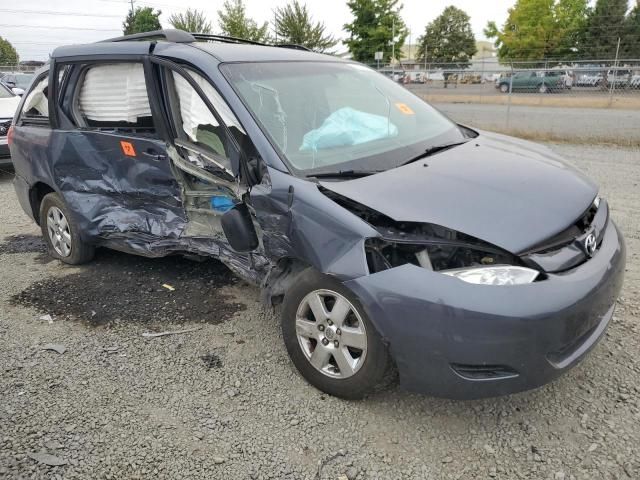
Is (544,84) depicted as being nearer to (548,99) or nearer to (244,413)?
(548,99)

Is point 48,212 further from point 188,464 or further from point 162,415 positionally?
point 188,464

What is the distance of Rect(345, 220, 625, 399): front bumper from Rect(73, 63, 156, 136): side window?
224cm

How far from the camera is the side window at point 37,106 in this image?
14.9ft

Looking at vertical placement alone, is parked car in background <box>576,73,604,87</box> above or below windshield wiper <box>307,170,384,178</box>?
below

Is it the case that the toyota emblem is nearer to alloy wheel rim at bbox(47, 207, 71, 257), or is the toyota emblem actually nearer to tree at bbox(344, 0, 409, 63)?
alloy wheel rim at bbox(47, 207, 71, 257)

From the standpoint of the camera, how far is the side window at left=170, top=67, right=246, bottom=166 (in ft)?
10.5

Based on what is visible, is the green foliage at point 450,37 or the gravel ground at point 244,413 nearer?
the gravel ground at point 244,413

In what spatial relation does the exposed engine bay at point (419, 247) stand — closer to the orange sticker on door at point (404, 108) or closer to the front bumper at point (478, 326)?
the front bumper at point (478, 326)

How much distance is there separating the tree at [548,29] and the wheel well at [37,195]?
46.2 meters

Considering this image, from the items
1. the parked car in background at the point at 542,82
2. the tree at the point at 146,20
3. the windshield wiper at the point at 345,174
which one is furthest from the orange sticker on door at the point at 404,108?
the tree at the point at 146,20

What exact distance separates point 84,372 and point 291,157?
1.76 m

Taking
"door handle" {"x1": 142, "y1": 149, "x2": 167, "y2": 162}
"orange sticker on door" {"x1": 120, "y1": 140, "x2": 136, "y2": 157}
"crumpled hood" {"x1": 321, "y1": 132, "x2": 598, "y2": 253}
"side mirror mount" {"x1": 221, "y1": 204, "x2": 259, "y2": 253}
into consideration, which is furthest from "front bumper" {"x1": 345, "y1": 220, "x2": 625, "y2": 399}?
"orange sticker on door" {"x1": 120, "y1": 140, "x2": 136, "y2": 157}

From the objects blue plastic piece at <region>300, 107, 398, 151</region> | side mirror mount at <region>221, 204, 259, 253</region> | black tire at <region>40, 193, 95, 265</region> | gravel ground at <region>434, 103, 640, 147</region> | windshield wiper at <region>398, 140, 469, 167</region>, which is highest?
blue plastic piece at <region>300, 107, 398, 151</region>

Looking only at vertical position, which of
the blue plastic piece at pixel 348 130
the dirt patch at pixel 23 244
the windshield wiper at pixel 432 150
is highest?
the blue plastic piece at pixel 348 130
